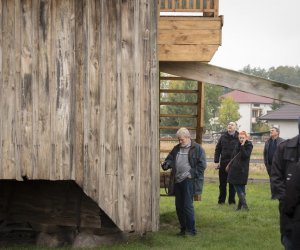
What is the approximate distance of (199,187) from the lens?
37.1 feet

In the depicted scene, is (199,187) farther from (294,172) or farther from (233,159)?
(294,172)

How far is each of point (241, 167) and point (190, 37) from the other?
452 cm

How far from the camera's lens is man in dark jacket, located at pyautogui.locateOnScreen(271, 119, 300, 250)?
651cm

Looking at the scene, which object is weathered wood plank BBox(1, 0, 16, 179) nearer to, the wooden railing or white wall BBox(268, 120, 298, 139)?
the wooden railing

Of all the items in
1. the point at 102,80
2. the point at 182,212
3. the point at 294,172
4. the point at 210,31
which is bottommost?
the point at 182,212

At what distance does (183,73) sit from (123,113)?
6.22 feet

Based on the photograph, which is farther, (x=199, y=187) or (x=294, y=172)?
(x=199, y=187)

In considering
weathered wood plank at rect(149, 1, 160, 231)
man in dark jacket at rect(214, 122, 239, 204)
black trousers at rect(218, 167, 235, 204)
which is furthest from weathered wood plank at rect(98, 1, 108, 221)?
black trousers at rect(218, 167, 235, 204)

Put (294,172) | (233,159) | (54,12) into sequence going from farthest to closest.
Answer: (233,159), (54,12), (294,172)

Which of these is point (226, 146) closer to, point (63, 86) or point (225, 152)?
point (225, 152)

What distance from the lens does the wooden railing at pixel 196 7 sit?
11.3m

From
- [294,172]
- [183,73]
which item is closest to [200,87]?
[183,73]

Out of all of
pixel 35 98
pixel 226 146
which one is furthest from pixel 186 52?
pixel 226 146

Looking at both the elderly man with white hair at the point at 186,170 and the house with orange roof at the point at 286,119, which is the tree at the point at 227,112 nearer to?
the house with orange roof at the point at 286,119
